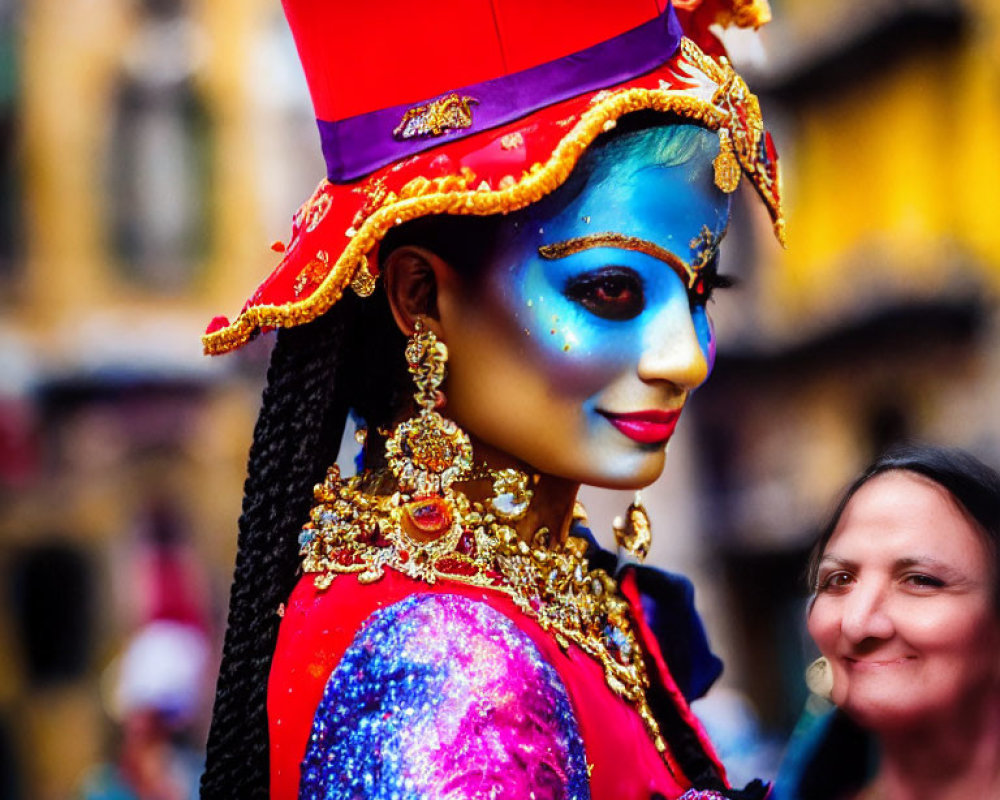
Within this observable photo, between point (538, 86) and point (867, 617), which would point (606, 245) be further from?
point (867, 617)

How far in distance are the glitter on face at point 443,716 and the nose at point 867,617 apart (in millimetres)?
423

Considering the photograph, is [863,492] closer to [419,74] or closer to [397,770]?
[397,770]

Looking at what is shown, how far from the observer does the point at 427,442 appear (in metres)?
2.43

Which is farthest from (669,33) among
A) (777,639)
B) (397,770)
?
(777,639)

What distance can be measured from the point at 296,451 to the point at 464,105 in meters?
0.64

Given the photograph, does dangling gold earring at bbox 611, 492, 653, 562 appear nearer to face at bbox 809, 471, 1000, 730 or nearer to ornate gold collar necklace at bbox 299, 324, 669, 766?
ornate gold collar necklace at bbox 299, 324, 669, 766

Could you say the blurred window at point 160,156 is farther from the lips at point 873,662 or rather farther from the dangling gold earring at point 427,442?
the lips at point 873,662

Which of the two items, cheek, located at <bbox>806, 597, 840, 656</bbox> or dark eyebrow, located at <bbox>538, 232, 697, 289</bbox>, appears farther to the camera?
dark eyebrow, located at <bbox>538, 232, 697, 289</bbox>

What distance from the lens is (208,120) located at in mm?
20109

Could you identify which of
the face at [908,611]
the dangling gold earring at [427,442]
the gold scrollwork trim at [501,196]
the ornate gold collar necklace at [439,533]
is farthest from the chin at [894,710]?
the gold scrollwork trim at [501,196]

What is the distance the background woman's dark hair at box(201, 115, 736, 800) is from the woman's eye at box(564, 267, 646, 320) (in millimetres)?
135

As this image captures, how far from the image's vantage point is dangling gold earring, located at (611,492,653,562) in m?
2.69

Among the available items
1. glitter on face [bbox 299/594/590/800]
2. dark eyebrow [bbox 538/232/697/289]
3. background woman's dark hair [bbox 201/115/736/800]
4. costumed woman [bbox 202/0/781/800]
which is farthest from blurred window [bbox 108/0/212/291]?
glitter on face [bbox 299/594/590/800]

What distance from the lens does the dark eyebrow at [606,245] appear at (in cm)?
233
